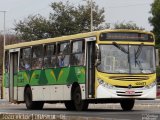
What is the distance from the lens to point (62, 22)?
71750mm

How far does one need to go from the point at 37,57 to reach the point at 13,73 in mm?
3109

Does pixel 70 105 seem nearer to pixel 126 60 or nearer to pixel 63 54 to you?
pixel 63 54

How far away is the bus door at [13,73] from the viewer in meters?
32.4

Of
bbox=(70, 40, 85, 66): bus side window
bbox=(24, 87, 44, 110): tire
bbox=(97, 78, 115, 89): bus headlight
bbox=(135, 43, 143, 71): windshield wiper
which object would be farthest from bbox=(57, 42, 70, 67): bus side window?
bbox=(24, 87, 44, 110): tire

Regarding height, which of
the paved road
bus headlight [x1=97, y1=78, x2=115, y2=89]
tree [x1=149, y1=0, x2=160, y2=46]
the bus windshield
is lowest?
the paved road

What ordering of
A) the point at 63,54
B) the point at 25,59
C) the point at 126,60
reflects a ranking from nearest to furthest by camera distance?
1. the point at 126,60
2. the point at 63,54
3. the point at 25,59

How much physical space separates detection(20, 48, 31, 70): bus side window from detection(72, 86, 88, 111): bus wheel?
15.9 feet

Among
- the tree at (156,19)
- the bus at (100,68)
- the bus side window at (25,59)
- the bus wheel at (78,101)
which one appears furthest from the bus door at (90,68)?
the tree at (156,19)

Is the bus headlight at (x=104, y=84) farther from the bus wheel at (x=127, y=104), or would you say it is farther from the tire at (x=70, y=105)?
the tire at (x=70, y=105)

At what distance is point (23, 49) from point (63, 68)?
4298 mm

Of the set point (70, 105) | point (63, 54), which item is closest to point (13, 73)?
point (70, 105)

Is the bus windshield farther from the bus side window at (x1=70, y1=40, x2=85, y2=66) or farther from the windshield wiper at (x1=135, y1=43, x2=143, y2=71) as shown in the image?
the bus side window at (x1=70, y1=40, x2=85, y2=66)

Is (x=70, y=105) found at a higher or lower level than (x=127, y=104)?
lower

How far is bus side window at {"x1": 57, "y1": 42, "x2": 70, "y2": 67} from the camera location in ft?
90.4
